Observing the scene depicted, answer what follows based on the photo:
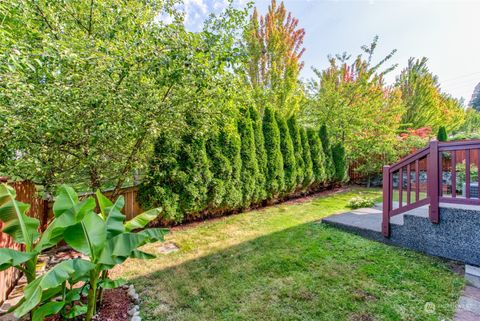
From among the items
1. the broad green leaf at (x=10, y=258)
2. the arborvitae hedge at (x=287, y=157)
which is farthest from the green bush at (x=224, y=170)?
the broad green leaf at (x=10, y=258)

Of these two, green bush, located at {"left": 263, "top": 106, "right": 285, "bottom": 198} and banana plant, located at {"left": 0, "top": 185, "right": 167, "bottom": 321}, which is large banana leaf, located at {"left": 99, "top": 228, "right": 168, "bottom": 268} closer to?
banana plant, located at {"left": 0, "top": 185, "right": 167, "bottom": 321}

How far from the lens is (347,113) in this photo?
10.3 m

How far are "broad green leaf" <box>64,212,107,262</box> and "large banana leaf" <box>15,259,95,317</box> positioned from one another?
0.32ft

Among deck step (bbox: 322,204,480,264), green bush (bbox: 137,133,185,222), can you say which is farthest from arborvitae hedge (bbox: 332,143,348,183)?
green bush (bbox: 137,133,185,222)

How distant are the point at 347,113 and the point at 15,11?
433 inches

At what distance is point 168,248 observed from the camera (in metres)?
4.23

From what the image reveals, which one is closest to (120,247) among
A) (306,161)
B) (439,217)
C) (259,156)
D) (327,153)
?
(439,217)

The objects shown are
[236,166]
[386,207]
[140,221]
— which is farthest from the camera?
[236,166]

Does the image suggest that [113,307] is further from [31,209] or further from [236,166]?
[236,166]

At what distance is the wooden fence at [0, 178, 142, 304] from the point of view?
262cm

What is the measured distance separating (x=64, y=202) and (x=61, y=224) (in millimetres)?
311

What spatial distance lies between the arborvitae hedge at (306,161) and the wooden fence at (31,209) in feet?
19.8

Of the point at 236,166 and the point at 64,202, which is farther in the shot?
the point at 236,166

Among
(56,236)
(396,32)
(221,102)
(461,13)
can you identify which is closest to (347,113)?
(396,32)
